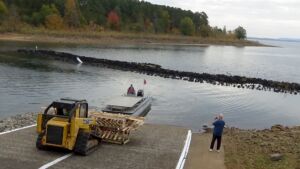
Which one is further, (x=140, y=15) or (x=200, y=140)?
(x=140, y=15)

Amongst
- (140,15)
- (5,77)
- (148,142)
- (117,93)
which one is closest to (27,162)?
(148,142)

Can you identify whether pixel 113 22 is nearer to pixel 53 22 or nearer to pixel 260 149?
pixel 53 22

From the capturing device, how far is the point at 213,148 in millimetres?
20375

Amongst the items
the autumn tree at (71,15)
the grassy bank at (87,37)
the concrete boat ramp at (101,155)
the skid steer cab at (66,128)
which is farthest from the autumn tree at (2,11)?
the skid steer cab at (66,128)

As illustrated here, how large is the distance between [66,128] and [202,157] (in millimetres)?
6067

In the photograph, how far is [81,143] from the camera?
1681 centimetres

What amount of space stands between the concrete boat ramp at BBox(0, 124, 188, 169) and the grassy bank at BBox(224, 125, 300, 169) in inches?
93.9

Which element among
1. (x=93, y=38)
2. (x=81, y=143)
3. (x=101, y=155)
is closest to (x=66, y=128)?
(x=81, y=143)

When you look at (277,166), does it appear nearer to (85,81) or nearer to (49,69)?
(85,81)

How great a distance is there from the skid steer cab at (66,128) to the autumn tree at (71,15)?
149m

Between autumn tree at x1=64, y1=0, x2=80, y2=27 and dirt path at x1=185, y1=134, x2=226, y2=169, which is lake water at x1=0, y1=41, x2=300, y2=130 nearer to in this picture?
dirt path at x1=185, y1=134, x2=226, y2=169

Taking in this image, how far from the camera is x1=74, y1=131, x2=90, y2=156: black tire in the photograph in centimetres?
1677

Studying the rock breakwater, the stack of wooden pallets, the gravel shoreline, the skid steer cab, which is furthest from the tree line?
the skid steer cab

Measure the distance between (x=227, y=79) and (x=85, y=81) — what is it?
21.7m
